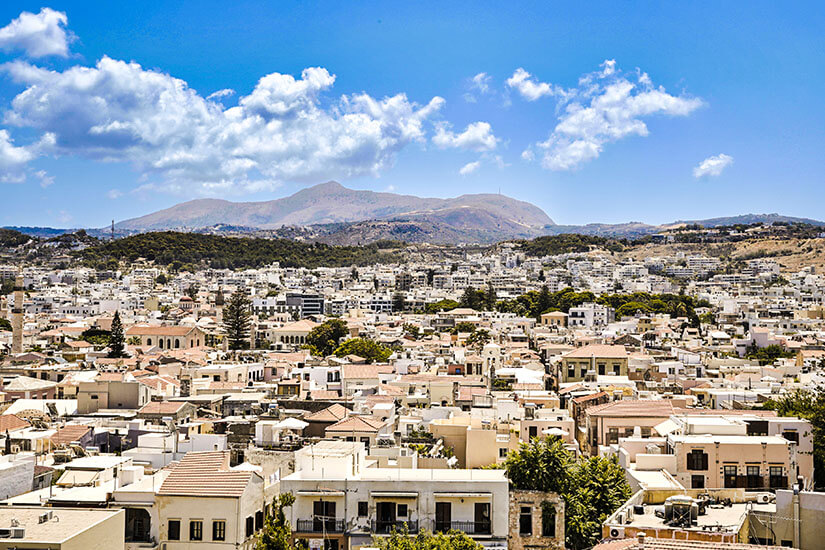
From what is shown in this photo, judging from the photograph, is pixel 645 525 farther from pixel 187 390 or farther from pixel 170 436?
pixel 187 390

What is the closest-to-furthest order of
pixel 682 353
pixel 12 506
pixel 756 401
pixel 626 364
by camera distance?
pixel 12 506 → pixel 756 401 → pixel 626 364 → pixel 682 353

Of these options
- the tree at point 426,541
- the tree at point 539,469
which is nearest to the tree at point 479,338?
the tree at point 539,469

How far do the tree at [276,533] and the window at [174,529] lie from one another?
1.80m

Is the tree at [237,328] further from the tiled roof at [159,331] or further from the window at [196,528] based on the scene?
the window at [196,528]

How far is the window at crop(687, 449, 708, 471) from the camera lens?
884 inches

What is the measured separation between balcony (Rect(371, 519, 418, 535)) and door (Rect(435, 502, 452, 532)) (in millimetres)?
412

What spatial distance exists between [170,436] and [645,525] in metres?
11.7

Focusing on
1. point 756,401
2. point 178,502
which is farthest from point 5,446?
point 756,401

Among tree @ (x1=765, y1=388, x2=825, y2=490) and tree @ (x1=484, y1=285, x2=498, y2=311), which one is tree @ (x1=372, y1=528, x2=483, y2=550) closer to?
tree @ (x1=765, y1=388, x2=825, y2=490)

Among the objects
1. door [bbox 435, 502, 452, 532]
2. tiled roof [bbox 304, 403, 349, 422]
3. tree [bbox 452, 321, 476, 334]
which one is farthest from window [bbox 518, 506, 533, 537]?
tree [bbox 452, 321, 476, 334]

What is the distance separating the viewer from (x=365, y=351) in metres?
65.9

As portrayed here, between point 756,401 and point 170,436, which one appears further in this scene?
point 756,401

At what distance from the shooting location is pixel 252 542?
1803 cm

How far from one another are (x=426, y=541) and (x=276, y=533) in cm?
247
